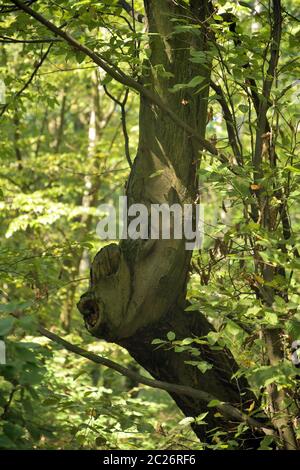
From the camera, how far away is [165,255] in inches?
148

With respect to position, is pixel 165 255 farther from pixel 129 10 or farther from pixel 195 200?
pixel 129 10

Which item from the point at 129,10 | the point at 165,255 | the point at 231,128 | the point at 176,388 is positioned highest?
the point at 129,10

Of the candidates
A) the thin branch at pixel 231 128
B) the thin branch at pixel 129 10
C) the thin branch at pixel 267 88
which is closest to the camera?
the thin branch at pixel 267 88

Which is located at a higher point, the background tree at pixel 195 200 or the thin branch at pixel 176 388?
the background tree at pixel 195 200

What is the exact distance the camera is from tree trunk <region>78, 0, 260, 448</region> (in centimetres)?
370

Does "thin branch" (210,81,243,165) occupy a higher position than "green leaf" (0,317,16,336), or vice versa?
"thin branch" (210,81,243,165)

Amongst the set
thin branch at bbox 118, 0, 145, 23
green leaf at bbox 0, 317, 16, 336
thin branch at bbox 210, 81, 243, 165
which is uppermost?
thin branch at bbox 118, 0, 145, 23

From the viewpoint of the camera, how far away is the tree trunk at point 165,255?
370 centimetres

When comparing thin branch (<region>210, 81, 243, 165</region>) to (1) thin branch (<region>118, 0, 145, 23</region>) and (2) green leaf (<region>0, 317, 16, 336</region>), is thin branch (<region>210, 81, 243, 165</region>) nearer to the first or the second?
(1) thin branch (<region>118, 0, 145, 23</region>)

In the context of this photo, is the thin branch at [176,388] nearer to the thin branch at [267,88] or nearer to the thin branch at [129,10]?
the thin branch at [267,88]

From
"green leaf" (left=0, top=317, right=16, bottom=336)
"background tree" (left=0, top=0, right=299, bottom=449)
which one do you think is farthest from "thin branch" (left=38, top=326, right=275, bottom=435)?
"green leaf" (left=0, top=317, right=16, bottom=336)

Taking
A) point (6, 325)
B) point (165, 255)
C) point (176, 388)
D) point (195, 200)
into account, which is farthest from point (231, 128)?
point (6, 325)

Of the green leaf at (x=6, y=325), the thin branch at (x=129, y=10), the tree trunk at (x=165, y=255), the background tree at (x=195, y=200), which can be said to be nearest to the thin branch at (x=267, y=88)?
the background tree at (x=195, y=200)

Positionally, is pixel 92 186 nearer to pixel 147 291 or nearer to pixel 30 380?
pixel 147 291
